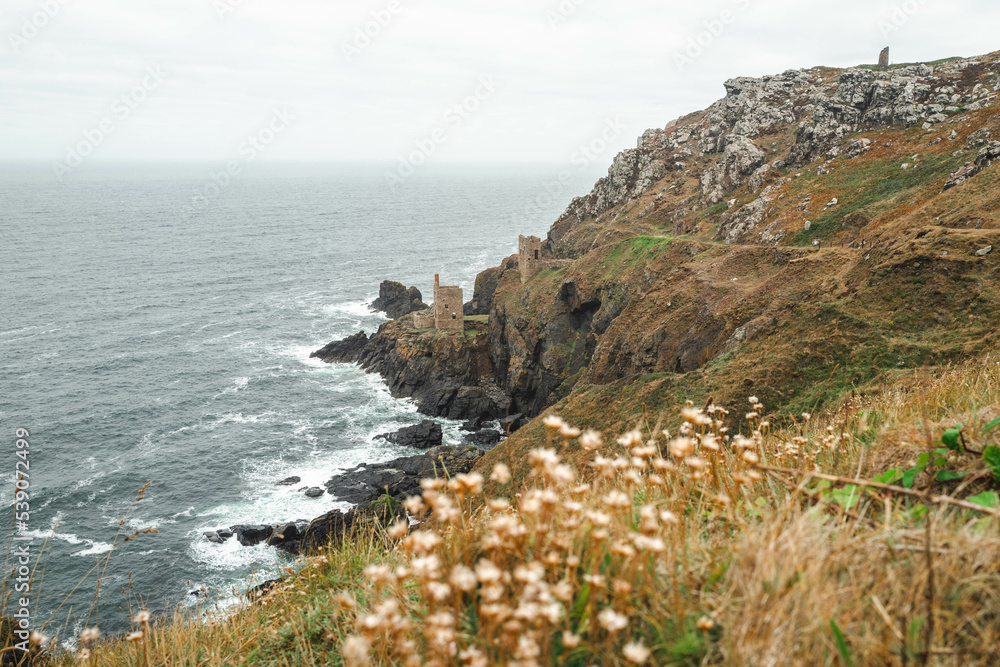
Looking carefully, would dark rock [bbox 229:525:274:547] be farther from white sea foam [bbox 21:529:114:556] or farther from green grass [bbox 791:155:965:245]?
green grass [bbox 791:155:965:245]

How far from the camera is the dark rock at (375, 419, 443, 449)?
46.0m

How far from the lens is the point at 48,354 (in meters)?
62.2

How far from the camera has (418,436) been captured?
46.4m

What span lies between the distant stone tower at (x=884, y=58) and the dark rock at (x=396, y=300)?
60488 mm

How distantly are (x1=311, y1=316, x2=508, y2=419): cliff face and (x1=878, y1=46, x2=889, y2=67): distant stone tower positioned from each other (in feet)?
168

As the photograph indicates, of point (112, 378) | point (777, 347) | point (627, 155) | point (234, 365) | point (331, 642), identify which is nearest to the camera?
point (331, 642)

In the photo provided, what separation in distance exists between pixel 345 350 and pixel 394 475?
92.3 feet

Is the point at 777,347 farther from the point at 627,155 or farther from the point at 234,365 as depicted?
the point at 234,365

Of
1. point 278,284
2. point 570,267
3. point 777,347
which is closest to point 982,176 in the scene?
point 777,347

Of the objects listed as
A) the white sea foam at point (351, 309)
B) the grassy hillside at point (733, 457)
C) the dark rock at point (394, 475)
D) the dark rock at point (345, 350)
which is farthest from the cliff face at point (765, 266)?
the white sea foam at point (351, 309)

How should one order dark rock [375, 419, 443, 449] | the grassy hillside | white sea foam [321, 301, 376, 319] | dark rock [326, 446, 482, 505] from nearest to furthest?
the grassy hillside < dark rock [326, 446, 482, 505] < dark rock [375, 419, 443, 449] < white sea foam [321, 301, 376, 319]

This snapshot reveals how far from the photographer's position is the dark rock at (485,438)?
45.8 m

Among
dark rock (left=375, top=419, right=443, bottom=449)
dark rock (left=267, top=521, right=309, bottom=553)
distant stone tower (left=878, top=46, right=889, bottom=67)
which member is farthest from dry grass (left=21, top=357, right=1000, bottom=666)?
distant stone tower (left=878, top=46, right=889, bottom=67)

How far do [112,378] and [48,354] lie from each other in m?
12.4
